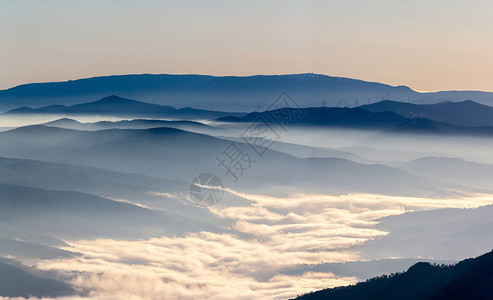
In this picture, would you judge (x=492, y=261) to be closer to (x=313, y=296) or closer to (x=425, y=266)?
(x=425, y=266)

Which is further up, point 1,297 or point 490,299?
point 1,297

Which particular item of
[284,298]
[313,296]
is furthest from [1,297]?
[313,296]

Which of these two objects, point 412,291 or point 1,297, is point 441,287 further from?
point 1,297

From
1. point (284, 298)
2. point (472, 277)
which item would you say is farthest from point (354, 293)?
point (284, 298)

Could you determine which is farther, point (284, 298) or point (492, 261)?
point (284, 298)

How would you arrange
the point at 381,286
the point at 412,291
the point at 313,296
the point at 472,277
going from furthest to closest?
the point at 313,296
the point at 381,286
the point at 412,291
the point at 472,277

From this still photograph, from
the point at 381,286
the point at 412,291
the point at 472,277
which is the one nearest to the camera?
the point at 472,277
